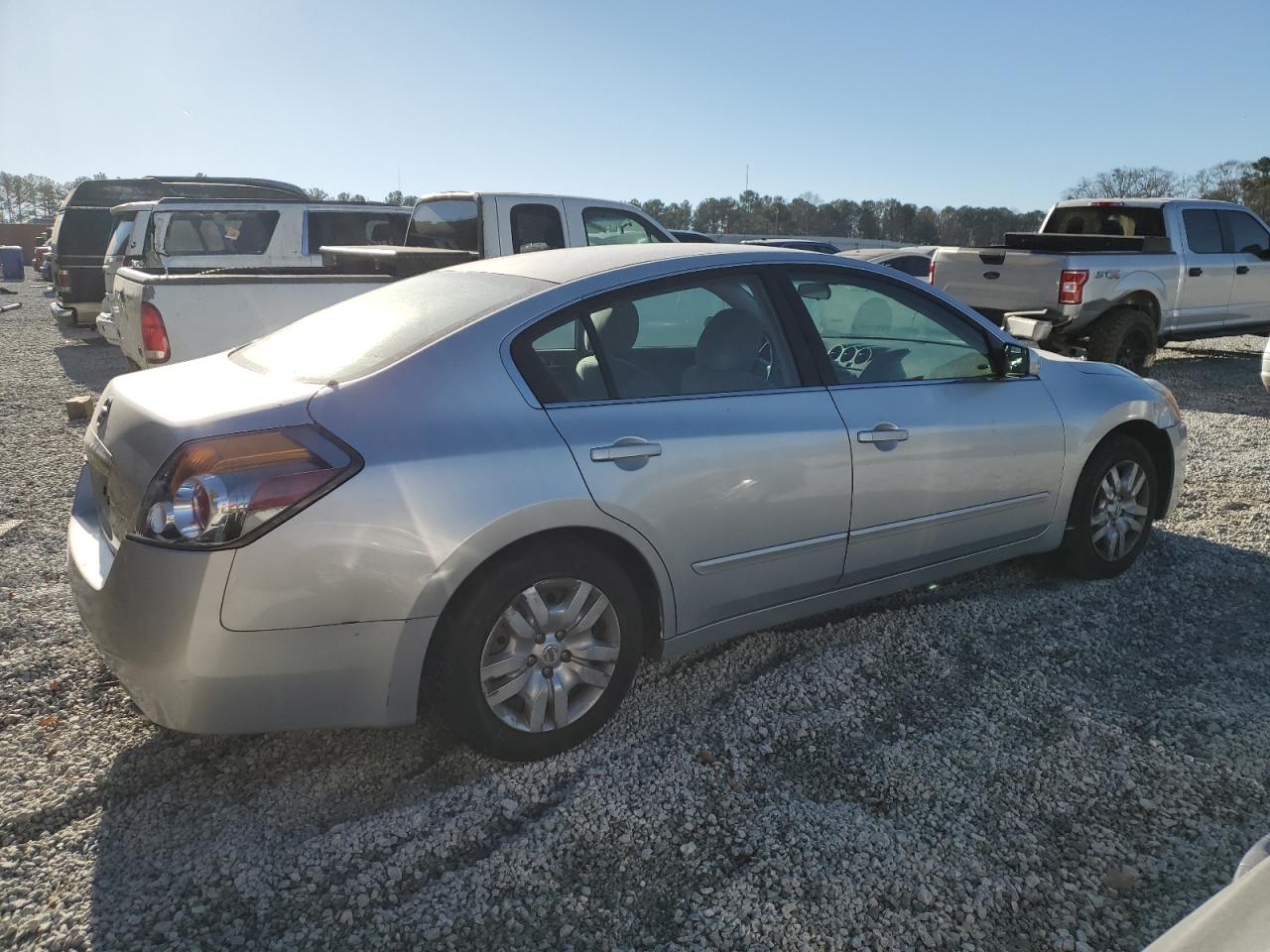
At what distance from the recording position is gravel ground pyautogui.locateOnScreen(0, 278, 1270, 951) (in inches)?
95.0

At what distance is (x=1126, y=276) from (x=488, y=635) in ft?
31.3

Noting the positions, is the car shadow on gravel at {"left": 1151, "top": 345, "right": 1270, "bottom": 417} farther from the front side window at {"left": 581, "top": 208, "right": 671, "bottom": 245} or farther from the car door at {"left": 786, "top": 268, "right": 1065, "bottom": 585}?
the car door at {"left": 786, "top": 268, "right": 1065, "bottom": 585}

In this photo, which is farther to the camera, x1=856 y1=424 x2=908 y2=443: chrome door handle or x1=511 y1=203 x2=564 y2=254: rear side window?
x1=511 y1=203 x2=564 y2=254: rear side window

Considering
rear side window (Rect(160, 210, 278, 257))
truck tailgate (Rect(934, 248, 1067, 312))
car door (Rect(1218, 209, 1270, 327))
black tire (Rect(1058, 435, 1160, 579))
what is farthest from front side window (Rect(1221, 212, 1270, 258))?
rear side window (Rect(160, 210, 278, 257))

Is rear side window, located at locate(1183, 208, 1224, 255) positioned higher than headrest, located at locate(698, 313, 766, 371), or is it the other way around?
rear side window, located at locate(1183, 208, 1224, 255)

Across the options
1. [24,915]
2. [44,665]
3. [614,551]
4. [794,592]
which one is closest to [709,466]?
[614,551]

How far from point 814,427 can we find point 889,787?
1.24 metres

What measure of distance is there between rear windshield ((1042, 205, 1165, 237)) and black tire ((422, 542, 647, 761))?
10418mm

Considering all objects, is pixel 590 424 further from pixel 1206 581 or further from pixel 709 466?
pixel 1206 581

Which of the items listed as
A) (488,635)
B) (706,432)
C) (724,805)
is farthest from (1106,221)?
(488,635)

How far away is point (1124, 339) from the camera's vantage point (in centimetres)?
1022

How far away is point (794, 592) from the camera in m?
3.58

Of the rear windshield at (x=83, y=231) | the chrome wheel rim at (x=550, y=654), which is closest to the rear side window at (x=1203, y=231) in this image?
the chrome wheel rim at (x=550, y=654)

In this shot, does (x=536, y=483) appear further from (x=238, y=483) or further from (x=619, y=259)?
(x=619, y=259)
